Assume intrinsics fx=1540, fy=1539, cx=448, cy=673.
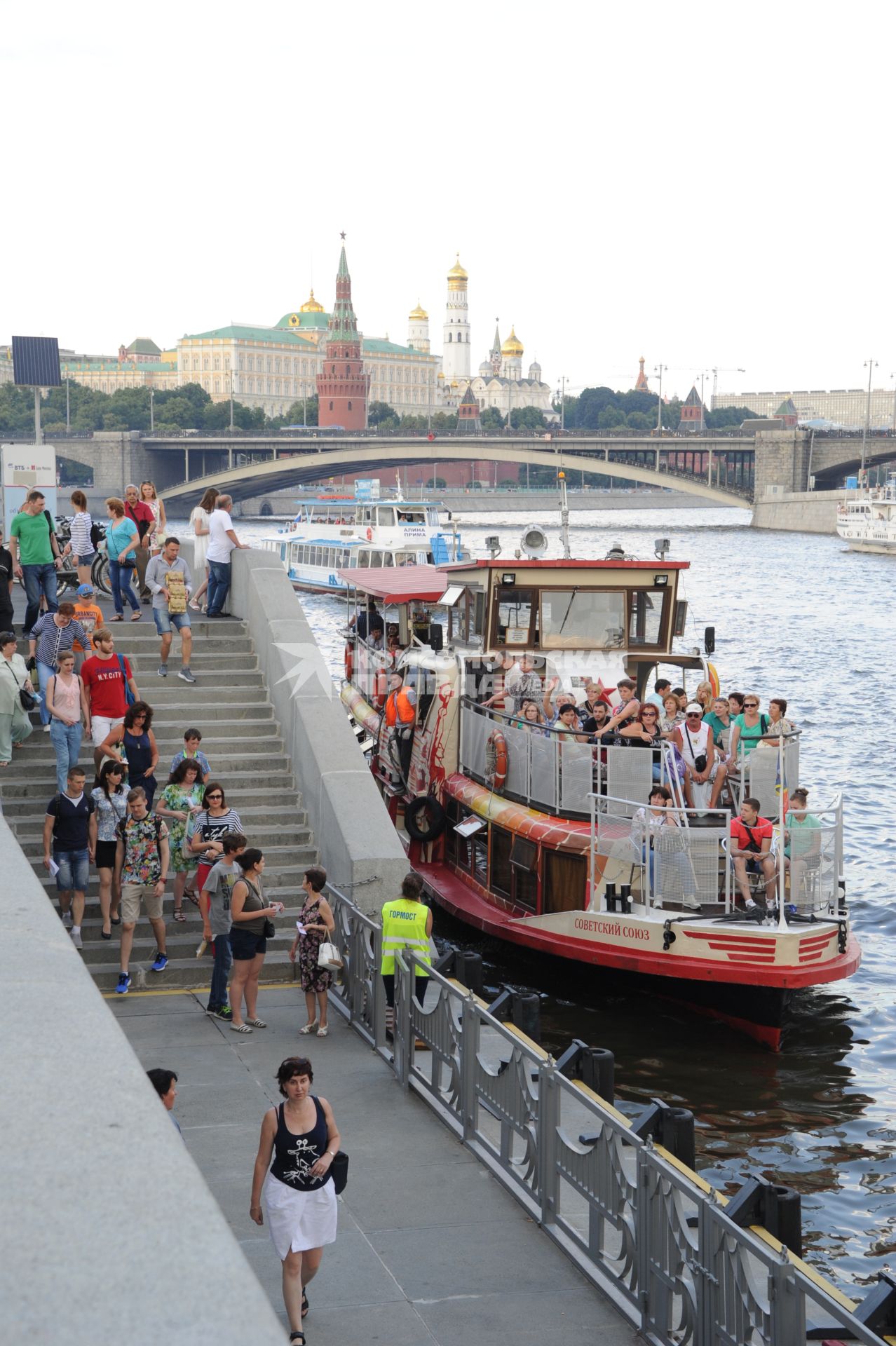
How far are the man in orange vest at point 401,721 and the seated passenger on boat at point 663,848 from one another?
18.2 ft

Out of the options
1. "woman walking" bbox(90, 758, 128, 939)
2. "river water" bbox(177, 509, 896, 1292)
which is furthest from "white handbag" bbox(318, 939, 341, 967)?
"river water" bbox(177, 509, 896, 1292)

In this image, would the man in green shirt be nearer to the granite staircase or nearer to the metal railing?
the granite staircase

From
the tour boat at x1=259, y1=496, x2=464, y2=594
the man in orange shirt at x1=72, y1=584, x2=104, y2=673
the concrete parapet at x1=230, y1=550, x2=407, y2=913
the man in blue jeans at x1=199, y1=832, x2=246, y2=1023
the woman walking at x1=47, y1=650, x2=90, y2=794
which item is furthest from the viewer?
the tour boat at x1=259, y1=496, x2=464, y2=594

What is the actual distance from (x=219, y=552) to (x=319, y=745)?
428cm

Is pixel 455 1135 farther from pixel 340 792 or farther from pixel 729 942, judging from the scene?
pixel 729 942

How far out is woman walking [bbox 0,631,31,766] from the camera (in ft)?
43.7

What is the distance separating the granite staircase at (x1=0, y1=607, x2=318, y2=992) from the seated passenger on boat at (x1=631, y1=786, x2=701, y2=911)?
3108mm

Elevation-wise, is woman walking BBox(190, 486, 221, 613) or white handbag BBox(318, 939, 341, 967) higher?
woman walking BBox(190, 486, 221, 613)

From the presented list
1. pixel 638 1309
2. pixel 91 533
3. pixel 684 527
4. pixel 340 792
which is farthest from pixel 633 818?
pixel 684 527

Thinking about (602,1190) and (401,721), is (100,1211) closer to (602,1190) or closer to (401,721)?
(602,1190)

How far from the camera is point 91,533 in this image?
2027cm

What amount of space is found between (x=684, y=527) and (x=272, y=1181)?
376 feet

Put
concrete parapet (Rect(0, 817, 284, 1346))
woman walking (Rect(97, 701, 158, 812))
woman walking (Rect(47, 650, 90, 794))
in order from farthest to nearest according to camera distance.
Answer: woman walking (Rect(47, 650, 90, 794)) → woman walking (Rect(97, 701, 158, 812)) → concrete parapet (Rect(0, 817, 284, 1346))

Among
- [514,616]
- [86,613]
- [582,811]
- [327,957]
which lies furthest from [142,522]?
[327,957]
